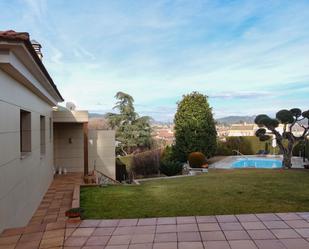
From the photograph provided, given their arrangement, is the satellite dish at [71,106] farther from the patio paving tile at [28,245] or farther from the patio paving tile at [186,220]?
the patio paving tile at [28,245]

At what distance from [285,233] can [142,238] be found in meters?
2.14

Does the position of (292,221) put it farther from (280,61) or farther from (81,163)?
(280,61)

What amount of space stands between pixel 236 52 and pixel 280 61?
2893 mm

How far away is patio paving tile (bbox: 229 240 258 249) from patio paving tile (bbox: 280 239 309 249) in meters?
0.44

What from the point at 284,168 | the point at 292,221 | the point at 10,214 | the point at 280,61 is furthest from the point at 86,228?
the point at 280,61

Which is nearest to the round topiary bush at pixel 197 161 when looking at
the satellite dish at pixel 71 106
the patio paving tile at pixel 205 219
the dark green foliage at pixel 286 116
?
the dark green foliage at pixel 286 116

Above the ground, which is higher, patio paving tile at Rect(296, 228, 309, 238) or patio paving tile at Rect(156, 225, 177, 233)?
patio paving tile at Rect(296, 228, 309, 238)

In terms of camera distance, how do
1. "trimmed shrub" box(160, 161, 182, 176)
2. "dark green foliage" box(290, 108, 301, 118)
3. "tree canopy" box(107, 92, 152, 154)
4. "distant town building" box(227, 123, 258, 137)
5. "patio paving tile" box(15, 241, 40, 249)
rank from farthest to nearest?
"distant town building" box(227, 123, 258, 137), "tree canopy" box(107, 92, 152, 154), "trimmed shrub" box(160, 161, 182, 176), "dark green foliage" box(290, 108, 301, 118), "patio paving tile" box(15, 241, 40, 249)

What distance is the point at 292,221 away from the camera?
18.8 ft

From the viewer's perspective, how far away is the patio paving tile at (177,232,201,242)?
4.99 m

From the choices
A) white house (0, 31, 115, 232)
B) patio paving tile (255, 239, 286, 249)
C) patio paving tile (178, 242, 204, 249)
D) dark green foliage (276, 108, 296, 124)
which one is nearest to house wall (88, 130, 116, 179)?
white house (0, 31, 115, 232)

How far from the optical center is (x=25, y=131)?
8.12 meters

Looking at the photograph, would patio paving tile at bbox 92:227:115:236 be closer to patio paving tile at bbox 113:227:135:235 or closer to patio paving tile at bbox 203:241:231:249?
patio paving tile at bbox 113:227:135:235

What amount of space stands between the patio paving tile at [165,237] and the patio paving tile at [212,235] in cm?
43
